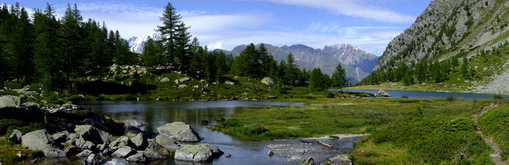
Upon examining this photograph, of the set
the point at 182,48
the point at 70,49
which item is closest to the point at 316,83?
the point at 182,48

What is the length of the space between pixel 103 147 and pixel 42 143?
16.6ft

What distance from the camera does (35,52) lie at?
92938 millimetres

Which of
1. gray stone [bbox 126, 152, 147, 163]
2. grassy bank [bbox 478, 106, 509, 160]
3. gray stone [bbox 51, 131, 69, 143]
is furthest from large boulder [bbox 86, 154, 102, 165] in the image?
grassy bank [bbox 478, 106, 509, 160]

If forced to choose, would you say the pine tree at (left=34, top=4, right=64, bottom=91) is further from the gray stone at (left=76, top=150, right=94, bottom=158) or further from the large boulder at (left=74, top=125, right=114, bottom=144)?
the gray stone at (left=76, top=150, right=94, bottom=158)

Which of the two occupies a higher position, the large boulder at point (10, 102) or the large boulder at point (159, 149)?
the large boulder at point (10, 102)

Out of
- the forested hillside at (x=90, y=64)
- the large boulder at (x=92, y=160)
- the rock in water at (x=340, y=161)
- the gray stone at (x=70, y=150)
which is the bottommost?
the rock in water at (x=340, y=161)

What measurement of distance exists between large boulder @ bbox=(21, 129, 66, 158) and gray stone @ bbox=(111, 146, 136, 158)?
4.46 metres

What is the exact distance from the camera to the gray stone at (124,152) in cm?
2752

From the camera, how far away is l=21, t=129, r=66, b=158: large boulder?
2705cm

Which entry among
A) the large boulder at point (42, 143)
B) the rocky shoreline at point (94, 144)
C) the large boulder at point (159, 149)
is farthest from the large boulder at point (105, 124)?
the large boulder at point (159, 149)

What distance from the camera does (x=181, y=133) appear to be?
36562mm

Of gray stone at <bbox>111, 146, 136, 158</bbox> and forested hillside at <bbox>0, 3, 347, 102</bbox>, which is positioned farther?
forested hillside at <bbox>0, 3, 347, 102</bbox>

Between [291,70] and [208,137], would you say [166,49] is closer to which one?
[291,70]

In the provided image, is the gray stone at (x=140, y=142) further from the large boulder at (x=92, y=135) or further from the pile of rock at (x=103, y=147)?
the large boulder at (x=92, y=135)
